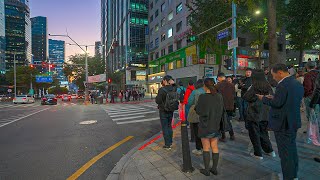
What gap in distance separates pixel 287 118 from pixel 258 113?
1.39 meters

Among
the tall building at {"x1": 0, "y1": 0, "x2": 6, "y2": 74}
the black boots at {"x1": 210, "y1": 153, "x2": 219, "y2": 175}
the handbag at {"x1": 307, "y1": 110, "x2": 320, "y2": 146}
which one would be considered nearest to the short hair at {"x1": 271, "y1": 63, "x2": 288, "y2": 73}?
the handbag at {"x1": 307, "y1": 110, "x2": 320, "y2": 146}

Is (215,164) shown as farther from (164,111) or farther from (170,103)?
(164,111)

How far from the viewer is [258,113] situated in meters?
4.44

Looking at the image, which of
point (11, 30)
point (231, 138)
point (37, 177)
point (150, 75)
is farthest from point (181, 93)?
point (11, 30)

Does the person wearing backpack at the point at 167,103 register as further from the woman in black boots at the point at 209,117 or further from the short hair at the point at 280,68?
the short hair at the point at 280,68

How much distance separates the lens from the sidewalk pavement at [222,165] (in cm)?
376

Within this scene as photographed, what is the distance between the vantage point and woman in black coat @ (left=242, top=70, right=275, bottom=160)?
4.30 meters

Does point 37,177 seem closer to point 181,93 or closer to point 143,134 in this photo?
point 143,134

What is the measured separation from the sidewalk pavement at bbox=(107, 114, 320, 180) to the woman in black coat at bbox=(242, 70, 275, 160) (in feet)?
0.88

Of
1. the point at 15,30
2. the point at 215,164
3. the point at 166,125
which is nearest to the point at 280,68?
the point at 215,164

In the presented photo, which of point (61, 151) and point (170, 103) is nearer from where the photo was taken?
point (170, 103)

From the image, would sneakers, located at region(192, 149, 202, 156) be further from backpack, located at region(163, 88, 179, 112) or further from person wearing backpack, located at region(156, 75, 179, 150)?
backpack, located at region(163, 88, 179, 112)

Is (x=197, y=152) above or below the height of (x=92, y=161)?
above

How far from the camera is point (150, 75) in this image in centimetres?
5222
